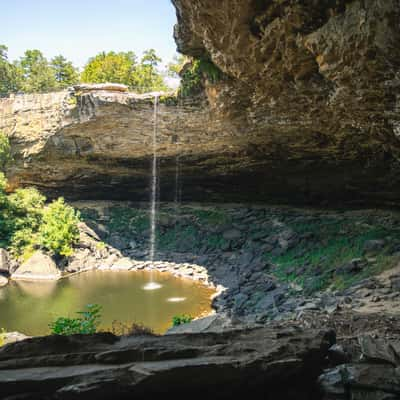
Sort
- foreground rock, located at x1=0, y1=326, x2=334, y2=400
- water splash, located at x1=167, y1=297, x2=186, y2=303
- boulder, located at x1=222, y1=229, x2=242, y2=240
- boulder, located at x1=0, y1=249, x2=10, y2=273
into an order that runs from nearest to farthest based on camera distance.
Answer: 1. foreground rock, located at x1=0, y1=326, x2=334, y2=400
2. water splash, located at x1=167, y1=297, x2=186, y2=303
3. boulder, located at x1=0, y1=249, x2=10, y2=273
4. boulder, located at x1=222, y1=229, x2=242, y2=240

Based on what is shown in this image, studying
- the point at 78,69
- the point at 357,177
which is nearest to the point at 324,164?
the point at 357,177

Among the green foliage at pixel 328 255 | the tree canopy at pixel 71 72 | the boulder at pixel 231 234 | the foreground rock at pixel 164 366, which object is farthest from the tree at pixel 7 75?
the foreground rock at pixel 164 366

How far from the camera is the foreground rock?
9.02 ft

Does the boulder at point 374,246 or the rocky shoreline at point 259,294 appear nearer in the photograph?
the rocky shoreline at point 259,294

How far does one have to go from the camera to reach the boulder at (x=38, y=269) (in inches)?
558

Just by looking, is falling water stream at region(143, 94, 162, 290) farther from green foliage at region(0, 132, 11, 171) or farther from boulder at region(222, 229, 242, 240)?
green foliage at region(0, 132, 11, 171)

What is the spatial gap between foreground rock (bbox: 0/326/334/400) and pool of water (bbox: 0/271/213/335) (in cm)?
Answer: 568

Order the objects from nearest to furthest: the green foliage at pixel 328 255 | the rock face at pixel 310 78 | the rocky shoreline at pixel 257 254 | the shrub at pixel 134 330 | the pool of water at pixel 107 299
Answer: the shrub at pixel 134 330 → the rock face at pixel 310 78 → the rocky shoreline at pixel 257 254 → the green foliage at pixel 328 255 → the pool of water at pixel 107 299

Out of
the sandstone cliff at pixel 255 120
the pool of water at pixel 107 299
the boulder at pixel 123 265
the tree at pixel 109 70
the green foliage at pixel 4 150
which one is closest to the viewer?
the sandstone cliff at pixel 255 120

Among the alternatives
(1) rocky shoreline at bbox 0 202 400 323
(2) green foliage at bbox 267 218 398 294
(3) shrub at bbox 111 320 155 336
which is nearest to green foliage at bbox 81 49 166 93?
(1) rocky shoreline at bbox 0 202 400 323

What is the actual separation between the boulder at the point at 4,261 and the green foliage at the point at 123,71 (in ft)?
31.2

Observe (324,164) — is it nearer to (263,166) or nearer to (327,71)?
(263,166)

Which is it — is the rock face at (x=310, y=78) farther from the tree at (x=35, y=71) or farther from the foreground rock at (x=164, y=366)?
the tree at (x=35, y=71)

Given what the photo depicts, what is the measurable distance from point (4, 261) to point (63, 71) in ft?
65.7
